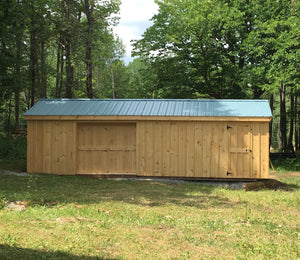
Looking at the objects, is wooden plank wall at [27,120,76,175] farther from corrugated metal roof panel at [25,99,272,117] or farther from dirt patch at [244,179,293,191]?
dirt patch at [244,179,293,191]

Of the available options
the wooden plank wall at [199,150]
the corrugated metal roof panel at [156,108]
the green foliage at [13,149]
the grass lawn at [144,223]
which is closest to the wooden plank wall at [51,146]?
the corrugated metal roof panel at [156,108]

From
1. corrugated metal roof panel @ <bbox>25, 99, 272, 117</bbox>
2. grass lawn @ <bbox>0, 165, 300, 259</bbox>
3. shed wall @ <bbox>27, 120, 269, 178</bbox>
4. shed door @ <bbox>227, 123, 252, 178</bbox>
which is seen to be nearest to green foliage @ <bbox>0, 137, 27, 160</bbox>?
corrugated metal roof panel @ <bbox>25, 99, 272, 117</bbox>

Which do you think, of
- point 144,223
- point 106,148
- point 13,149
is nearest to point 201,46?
point 106,148

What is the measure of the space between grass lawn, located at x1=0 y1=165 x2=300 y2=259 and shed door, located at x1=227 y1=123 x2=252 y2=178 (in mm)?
1646

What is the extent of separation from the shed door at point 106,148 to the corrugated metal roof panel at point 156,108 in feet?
1.81

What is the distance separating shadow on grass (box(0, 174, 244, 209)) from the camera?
25.5 feet

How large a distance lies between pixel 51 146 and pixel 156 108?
399 centimetres

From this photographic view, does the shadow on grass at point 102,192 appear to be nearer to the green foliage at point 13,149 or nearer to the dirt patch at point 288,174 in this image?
the dirt patch at point 288,174

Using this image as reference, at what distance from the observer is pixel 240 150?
1135 centimetres

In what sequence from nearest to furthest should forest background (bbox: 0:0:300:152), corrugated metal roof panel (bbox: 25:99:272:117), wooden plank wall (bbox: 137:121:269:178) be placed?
wooden plank wall (bbox: 137:121:269:178) < corrugated metal roof panel (bbox: 25:99:272:117) < forest background (bbox: 0:0:300:152)

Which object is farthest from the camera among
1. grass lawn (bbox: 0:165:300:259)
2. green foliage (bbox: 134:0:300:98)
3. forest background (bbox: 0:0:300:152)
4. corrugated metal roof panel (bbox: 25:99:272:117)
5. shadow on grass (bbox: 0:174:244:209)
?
green foliage (bbox: 134:0:300:98)

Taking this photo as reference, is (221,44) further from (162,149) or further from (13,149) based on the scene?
(13,149)

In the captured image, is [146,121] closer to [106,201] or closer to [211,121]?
[211,121]

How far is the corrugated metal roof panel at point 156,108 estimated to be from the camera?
37.9 feet
